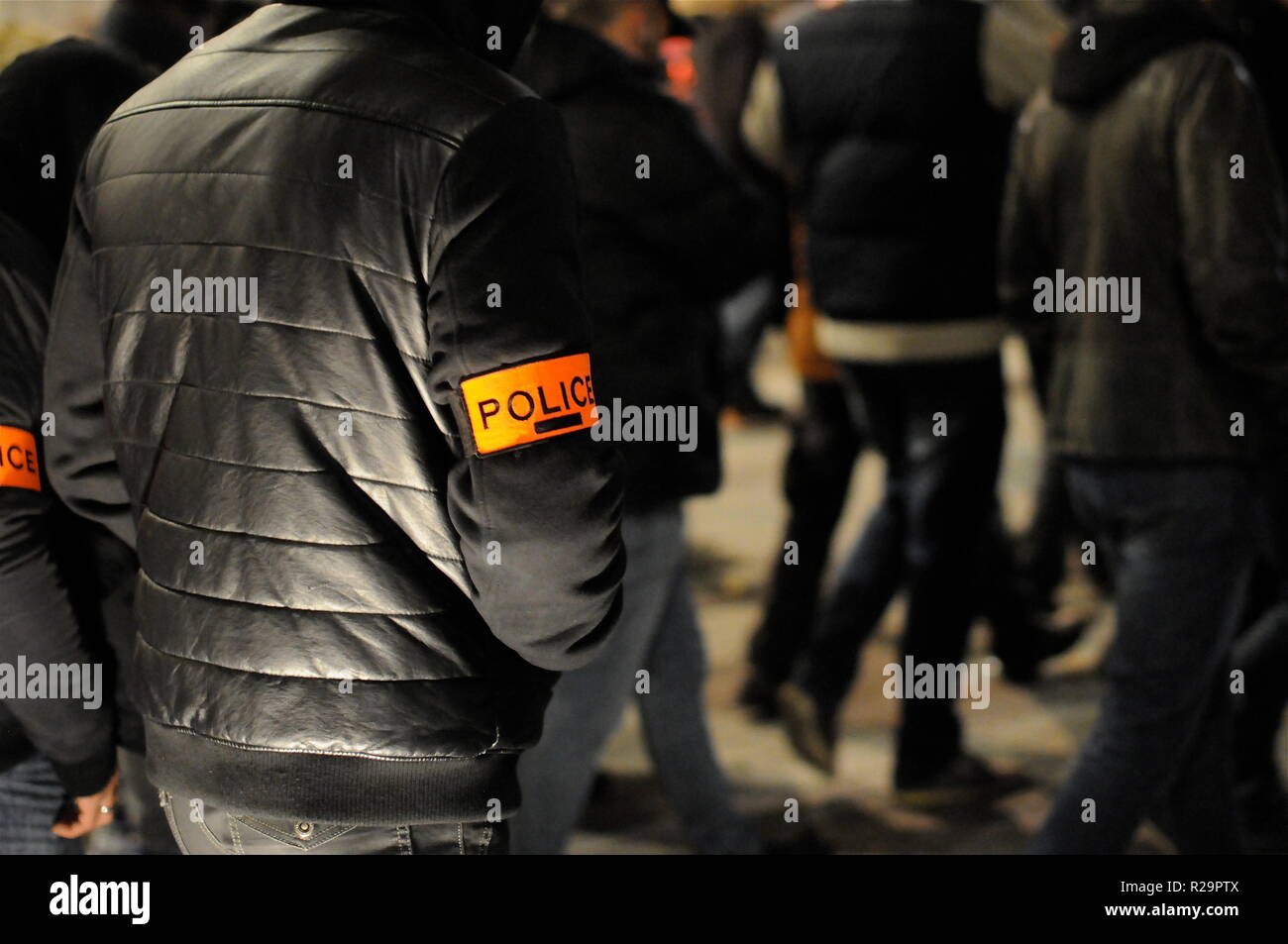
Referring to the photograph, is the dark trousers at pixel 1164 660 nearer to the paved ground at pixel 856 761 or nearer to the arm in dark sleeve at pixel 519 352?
the paved ground at pixel 856 761

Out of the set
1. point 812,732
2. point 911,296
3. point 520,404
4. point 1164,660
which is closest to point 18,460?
point 520,404

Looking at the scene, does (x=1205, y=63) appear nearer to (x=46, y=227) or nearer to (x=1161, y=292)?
(x=1161, y=292)

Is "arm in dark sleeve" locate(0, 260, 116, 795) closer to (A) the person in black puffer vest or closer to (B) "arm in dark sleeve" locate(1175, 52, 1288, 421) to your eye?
(B) "arm in dark sleeve" locate(1175, 52, 1288, 421)

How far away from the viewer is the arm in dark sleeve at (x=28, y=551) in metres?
2.02

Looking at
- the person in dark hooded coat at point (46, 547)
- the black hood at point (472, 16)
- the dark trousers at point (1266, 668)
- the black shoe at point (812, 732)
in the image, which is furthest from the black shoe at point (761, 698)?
the black hood at point (472, 16)

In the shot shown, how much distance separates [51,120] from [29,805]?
0.99m

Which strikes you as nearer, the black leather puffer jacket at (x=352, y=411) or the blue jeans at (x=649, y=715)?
the black leather puffer jacket at (x=352, y=411)

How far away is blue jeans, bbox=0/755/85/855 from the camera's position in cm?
227

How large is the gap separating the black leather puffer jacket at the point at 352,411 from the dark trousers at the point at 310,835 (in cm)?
3

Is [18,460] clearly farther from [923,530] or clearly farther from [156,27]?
[923,530]

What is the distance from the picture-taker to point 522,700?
6.12 ft

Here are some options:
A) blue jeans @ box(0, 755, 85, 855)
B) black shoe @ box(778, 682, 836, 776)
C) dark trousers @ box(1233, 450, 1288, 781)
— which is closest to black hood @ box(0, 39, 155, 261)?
blue jeans @ box(0, 755, 85, 855)

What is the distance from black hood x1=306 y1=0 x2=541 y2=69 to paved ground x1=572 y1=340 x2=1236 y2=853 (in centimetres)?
213

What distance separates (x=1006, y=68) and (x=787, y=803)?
1750 millimetres
